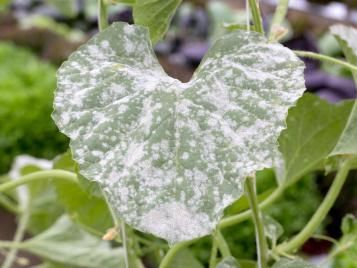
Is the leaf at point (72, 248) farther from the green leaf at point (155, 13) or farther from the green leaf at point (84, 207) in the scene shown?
the green leaf at point (155, 13)

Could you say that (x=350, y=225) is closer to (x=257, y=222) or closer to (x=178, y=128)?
(x=257, y=222)

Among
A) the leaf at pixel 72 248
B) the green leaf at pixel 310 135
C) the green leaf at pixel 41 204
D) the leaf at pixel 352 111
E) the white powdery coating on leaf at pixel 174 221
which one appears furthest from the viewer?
the green leaf at pixel 41 204

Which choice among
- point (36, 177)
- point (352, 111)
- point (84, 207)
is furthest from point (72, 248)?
point (352, 111)

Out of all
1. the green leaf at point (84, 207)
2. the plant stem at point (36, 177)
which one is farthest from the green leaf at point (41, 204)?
the plant stem at point (36, 177)

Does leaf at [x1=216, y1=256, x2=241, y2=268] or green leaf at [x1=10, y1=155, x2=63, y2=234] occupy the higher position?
leaf at [x1=216, y1=256, x2=241, y2=268]

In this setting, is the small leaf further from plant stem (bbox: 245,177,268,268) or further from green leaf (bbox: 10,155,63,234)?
green leaf (bbox: 10,155,63,234)

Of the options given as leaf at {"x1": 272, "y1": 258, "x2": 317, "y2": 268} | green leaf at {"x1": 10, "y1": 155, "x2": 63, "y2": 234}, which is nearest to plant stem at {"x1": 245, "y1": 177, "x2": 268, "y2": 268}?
leaf at {"x1": 272, "y1": 258, "x2": 317, "y2": 268}

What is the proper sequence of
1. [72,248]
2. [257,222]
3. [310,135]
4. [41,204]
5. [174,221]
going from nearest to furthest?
[174,221] → [257,222] → [310,135] → [72,248] → [41,204]
